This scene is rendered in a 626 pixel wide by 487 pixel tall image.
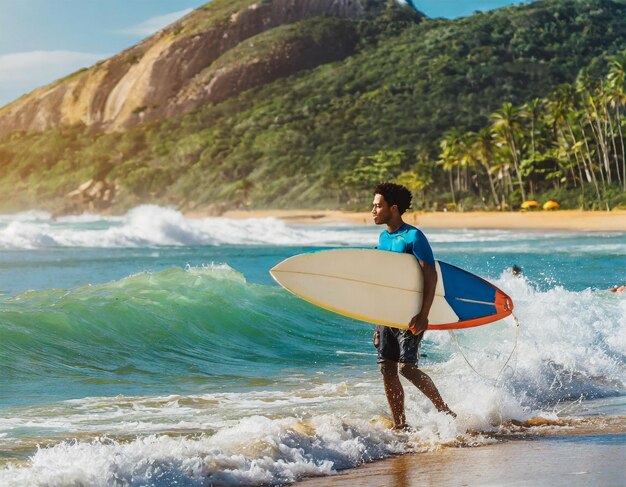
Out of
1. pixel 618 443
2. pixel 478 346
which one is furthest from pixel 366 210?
pixel 618 443

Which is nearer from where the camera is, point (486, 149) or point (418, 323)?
point (418, 323)

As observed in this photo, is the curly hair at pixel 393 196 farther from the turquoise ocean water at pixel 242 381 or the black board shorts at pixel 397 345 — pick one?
the turquoise ocean water at pixel 242 381

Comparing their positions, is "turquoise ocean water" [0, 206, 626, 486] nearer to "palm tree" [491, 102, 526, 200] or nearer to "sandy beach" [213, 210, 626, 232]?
"sandy beach" [213, 210, 626, 232]

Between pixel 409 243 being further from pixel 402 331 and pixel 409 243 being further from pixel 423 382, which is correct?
pixel 423 382

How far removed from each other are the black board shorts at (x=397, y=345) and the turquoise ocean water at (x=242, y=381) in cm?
46

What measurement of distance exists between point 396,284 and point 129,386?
3305mm

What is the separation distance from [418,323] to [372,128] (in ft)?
361

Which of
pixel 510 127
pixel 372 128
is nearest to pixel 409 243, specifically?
pixel 510 127

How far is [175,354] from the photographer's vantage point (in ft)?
35.6

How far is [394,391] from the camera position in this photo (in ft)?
21.1

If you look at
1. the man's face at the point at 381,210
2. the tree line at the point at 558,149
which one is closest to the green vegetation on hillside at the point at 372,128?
the tree line at the point at 558,149

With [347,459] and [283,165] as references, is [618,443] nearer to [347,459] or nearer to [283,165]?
[347,459]

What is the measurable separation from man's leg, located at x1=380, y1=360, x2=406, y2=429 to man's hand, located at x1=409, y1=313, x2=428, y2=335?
288 millimetres

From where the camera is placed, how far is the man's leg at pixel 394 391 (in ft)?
20.9
